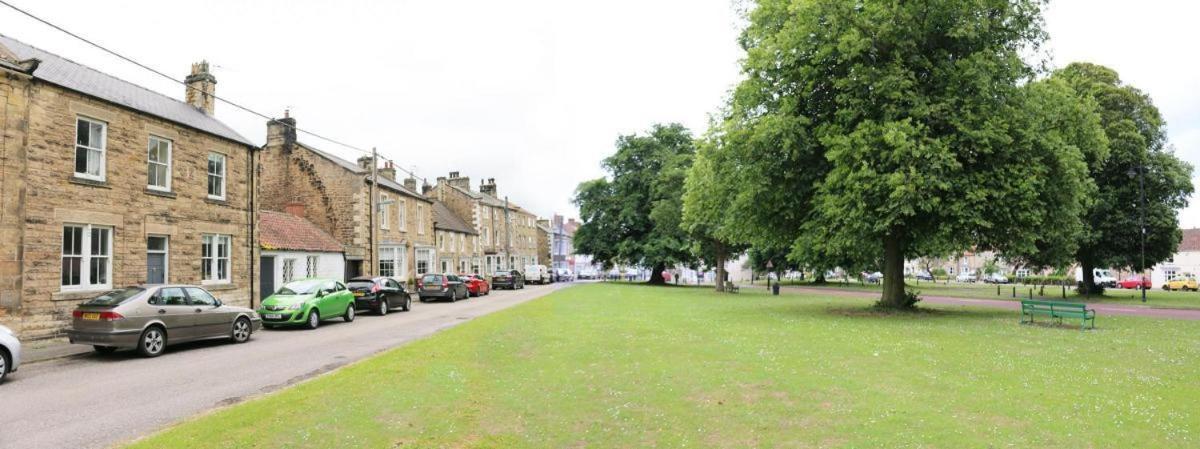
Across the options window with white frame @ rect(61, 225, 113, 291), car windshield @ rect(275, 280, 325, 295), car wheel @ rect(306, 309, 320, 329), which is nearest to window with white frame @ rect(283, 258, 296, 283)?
car windshield @ rect(275, 280, 325, 295)

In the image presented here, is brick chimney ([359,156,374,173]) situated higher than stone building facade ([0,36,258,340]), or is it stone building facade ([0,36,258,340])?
brick chimney ([359,156,374,173])

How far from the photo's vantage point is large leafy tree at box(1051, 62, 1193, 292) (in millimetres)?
34344

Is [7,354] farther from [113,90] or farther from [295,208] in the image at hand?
[295,208]

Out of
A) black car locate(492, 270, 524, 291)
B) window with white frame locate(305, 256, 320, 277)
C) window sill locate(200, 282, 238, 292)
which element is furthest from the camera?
black car locate(492, 270, 524, 291)

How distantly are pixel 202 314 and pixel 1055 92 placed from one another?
25.8 metres

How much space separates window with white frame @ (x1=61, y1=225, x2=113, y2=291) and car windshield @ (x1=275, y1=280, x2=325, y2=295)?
14.6 feet

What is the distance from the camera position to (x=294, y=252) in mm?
28688

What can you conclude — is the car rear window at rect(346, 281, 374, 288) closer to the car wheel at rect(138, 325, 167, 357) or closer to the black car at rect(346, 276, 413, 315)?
the black car at rect(346, 276, 413, 315)

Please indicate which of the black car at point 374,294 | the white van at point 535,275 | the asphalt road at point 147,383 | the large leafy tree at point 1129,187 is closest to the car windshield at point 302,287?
the asphalt road at point 147,383

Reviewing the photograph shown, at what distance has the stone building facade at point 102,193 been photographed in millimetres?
14969

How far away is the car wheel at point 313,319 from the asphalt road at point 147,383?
173cm

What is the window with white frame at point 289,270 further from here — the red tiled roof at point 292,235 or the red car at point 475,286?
the red car at point 475,286

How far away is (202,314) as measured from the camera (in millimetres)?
14820

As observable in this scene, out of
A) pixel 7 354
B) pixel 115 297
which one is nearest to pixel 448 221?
pixel 115 297
